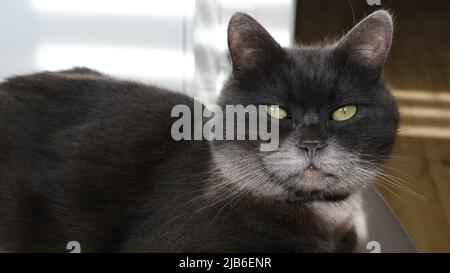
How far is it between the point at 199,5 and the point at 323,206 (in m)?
0.84

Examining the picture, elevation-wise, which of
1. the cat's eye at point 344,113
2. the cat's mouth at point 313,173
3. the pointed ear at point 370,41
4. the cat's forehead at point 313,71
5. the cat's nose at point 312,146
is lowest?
the cat's mouth at point 313,173

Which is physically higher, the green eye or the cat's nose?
the green eye

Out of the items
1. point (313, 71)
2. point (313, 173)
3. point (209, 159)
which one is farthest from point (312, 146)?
point (209, 159)

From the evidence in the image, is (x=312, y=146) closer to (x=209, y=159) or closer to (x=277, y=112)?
(x=277, y=112)

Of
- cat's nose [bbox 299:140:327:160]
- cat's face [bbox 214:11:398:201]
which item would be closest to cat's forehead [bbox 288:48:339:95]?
cat's face [bbox 214:11:398:201]

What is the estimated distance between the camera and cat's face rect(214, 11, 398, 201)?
117 cm

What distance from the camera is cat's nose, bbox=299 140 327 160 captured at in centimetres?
114

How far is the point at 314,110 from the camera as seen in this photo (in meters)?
1.20

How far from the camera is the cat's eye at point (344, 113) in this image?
1.22 m

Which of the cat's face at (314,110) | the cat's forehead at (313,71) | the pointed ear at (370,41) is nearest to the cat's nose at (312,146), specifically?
the cat's face at (314,110)

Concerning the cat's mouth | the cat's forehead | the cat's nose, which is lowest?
the cat's mouth

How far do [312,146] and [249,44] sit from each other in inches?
9.6

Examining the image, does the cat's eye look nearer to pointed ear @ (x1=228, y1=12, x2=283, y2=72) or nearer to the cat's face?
the cat's face

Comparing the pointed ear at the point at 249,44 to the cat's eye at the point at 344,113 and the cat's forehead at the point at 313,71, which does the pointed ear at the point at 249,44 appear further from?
the cat's eye at the point at 344,113
